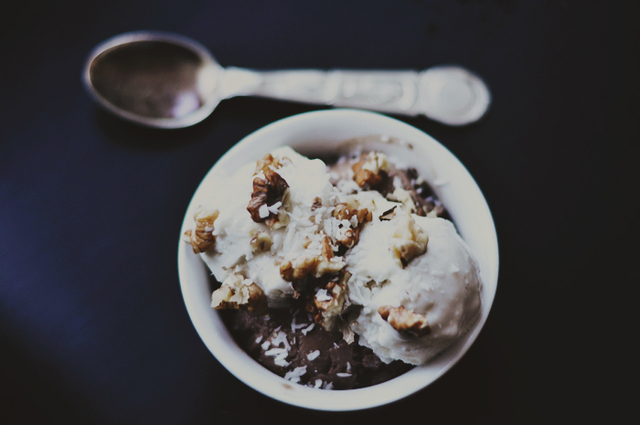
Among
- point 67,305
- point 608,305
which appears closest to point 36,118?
point 67,305

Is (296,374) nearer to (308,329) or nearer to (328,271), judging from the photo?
(308,329)

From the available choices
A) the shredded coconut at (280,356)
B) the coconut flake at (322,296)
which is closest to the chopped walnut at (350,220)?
the coconut flake at (322,296)

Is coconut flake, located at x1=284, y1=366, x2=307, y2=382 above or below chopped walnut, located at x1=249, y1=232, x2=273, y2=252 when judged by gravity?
below

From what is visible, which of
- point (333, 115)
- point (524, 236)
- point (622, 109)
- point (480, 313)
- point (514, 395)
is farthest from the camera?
point (622, 109)

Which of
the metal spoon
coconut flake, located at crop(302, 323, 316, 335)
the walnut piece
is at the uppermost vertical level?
the metal spoon

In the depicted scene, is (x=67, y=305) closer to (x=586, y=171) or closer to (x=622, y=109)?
(x=586, y=171)

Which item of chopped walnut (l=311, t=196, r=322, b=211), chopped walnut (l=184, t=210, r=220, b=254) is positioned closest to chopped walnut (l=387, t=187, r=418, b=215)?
chopped walnut (l=311, t=196, r=322, b=211)

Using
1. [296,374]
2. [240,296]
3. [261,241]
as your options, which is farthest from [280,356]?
[261,241]

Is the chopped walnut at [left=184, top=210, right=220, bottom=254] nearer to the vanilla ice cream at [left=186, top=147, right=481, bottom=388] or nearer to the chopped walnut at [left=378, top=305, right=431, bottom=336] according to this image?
the vanilla ice cream at [left=186, top=147, right=481, bottom=388]
